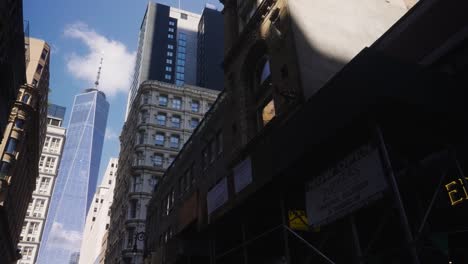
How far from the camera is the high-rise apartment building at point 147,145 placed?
55.1m

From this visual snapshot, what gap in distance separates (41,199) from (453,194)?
12440 centimetres

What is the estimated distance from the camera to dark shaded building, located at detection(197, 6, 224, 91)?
366ft

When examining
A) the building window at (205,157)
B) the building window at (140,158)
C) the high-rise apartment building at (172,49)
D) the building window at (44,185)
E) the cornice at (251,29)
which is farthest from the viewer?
the building window at (44,185)

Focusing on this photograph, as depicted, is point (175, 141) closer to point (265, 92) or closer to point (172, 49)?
point (265, 92)

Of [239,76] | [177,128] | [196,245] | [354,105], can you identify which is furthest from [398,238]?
[177,128]

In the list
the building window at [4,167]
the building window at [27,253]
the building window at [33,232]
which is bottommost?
the building window at [4,167]

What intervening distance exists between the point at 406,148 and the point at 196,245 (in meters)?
12.4

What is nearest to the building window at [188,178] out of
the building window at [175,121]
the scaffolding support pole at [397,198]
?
the scaffolding support pole at [397,198]

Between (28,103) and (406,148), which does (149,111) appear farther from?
(406,148)

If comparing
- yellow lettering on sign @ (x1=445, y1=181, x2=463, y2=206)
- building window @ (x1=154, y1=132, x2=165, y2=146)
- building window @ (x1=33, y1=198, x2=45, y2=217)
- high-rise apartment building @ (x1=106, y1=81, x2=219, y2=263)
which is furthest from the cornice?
building window @ (x1=33, y1=198, x2=45, y2=217)

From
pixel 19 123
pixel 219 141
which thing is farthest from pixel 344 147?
pixel 19 123

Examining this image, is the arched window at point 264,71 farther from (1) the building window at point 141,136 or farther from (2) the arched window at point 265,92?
(1) the building window at point 141,136

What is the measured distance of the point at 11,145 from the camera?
164 ft

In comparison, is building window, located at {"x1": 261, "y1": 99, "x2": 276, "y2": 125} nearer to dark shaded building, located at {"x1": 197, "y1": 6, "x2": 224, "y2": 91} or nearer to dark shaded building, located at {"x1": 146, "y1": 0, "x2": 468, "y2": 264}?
dark shaded building, located at {"x1": 146, "y1": 0, "x2": 468, "y2": 264}
